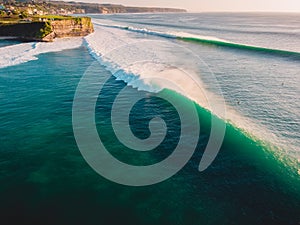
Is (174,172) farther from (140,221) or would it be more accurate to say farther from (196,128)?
(196,128)

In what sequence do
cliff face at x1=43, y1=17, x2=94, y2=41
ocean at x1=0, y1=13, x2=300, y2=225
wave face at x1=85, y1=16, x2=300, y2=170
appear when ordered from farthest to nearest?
cliff face at x1=43, y1=17, x2=94, y2=41, wave face at x1=85, y1=16, x2=300, y2=170, ocean at x1=0, y1=13, x2=300, y2=225

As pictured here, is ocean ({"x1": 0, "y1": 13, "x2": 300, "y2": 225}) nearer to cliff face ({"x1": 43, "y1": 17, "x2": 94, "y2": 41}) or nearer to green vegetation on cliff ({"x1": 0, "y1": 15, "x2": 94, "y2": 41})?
green vegetation on cliff ({"x1": 0, "y1": 15, "x2": 94, "y2": 41})

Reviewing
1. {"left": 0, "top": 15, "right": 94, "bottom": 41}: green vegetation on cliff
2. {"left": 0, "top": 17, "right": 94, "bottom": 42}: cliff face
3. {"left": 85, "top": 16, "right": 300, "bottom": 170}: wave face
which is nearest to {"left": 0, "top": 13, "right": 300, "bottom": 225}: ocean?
{"left": 85, "top": 16, "right": 300, "bottom": 170}: wave face

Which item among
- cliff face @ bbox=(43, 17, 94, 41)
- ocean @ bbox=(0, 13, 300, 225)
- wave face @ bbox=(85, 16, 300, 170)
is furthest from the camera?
cliff face @ bbox=(43, 17, 94, 41)

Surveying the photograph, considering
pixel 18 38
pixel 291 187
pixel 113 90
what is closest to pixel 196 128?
pixel 291 187

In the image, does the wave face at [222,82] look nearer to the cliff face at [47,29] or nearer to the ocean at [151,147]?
the ocean at [151,147]

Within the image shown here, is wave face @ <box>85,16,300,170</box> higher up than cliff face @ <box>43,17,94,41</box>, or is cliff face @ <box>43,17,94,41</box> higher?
wave face @ <box>85,16,300,170</box>

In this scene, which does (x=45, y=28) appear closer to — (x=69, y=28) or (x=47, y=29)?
(x=47, y=29)
